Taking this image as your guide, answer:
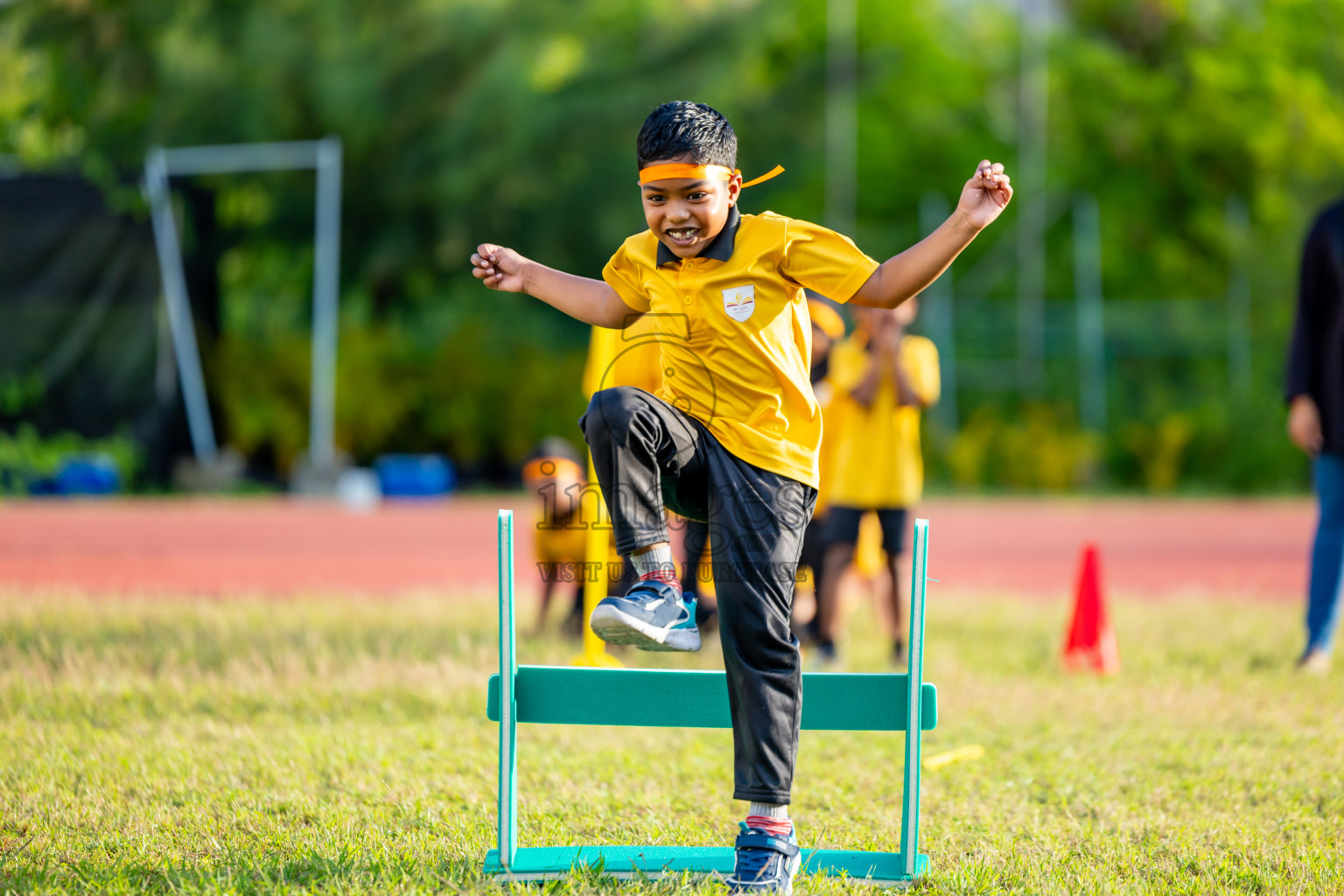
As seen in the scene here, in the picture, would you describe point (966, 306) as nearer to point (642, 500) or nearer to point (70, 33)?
point (70, 33)

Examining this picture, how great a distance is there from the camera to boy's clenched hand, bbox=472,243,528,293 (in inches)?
139

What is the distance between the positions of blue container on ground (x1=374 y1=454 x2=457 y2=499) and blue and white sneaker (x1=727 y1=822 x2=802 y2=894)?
15.2 m

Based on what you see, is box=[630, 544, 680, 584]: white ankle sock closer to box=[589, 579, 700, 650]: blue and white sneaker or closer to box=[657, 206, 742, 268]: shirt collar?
box=[589, 579, 700, 650]: blue and white sneaker

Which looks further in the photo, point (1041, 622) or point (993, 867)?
point (1041, 622)

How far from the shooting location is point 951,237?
304 cm

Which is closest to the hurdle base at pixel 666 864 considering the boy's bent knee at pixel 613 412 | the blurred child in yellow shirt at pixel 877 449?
the boy's bent knee at pixel 613 412

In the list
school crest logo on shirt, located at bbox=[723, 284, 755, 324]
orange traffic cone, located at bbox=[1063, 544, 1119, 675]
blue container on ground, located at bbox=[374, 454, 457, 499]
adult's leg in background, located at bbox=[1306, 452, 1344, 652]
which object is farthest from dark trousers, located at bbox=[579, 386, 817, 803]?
blue container on ground, located at bbox=[374, 454, 457, 499]

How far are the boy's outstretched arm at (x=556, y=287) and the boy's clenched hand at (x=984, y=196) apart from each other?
88 cm

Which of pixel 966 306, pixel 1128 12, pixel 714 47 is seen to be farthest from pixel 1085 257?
pixel 1128 12

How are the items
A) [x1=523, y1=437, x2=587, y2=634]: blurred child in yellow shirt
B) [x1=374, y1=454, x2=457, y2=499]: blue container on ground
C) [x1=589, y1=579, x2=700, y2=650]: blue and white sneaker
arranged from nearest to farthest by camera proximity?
[x1=589, y1=579, x2=700, y2=650]: blue and white sneaker, [x1=523, y1=437, x2=587, y2=634]: blurred child in yellow shirt, [x1=374, y1=454, x2=457, y2=499]: blue container on ground

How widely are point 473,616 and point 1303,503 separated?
1477 cm

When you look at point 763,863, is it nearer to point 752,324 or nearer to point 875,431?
point 752,324

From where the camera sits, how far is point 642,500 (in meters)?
3.10

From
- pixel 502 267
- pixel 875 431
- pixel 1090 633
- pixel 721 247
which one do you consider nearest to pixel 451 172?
pixel 875 431
